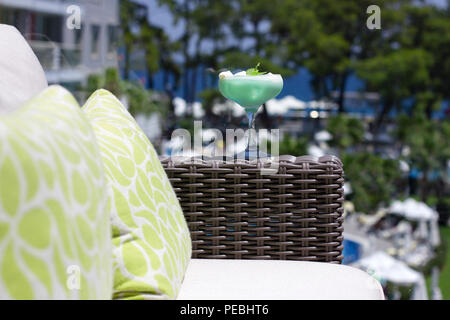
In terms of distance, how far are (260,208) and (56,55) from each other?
5.67 meters

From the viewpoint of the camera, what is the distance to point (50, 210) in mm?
484

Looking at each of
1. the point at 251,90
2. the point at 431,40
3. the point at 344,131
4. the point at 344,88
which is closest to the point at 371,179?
the point at 344,131

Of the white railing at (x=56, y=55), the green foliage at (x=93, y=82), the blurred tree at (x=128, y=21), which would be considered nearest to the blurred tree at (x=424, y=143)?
the blurred tree at (x=128, y=21)

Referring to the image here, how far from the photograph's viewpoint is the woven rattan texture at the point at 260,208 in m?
1.09

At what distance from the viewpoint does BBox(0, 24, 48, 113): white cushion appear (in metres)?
0.83

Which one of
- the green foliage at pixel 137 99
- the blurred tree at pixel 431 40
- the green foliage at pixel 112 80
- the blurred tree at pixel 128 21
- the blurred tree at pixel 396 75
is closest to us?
the green foliage at pixel 112 80

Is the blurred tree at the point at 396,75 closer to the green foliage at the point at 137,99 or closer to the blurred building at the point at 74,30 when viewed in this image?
the green foliage at the point at 137,99

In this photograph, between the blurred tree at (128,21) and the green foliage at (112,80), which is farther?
the blurred tree at (128,21)

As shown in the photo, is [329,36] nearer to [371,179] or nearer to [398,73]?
[398,73]

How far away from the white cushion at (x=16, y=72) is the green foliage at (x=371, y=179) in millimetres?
15061

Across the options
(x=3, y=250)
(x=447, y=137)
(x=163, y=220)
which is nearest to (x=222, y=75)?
(x=163, y=220)

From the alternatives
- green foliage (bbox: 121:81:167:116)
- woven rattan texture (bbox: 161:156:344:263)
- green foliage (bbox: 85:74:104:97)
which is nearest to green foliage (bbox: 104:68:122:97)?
green foliage (bbox: 85:74:104:97)

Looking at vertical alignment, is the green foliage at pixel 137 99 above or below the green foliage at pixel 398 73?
below
